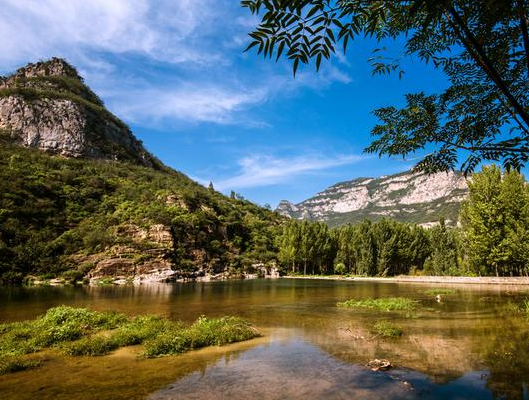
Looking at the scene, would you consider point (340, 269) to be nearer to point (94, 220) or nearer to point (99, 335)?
Result: point (94, 220)

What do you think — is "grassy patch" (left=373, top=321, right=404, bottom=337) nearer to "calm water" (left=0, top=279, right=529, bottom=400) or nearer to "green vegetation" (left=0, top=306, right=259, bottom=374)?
"calm water" (left=0, top=279, right=529, bottom=400)

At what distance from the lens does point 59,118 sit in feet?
381

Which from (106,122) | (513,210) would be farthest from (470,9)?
(106,122)

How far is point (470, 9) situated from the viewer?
474 centimetres

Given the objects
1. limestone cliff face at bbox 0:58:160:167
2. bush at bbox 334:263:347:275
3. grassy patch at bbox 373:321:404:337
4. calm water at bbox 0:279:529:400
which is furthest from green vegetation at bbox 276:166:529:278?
limestone cliff face at bbox 0:58:160:167

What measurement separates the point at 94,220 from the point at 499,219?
79.5m

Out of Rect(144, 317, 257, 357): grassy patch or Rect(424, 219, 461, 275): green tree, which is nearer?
Rect(144, 317, 257, 357): grassy patch

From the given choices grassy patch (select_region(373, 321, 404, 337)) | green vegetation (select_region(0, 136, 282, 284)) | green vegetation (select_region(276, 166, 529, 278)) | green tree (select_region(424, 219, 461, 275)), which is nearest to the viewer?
grassy patch (select_region(373, 321, 404, 337))

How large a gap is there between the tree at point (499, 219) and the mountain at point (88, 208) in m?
56.5

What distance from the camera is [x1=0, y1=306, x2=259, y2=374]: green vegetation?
1395 centimetres

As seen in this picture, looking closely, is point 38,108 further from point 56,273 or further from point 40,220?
point 56,273

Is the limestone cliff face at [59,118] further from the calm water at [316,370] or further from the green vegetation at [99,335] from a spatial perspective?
the calm water at [316,370]

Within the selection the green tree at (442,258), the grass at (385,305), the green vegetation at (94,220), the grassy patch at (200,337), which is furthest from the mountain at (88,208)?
the grassy patch at (200,337)

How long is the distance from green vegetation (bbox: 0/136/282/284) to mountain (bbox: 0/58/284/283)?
0.25m
